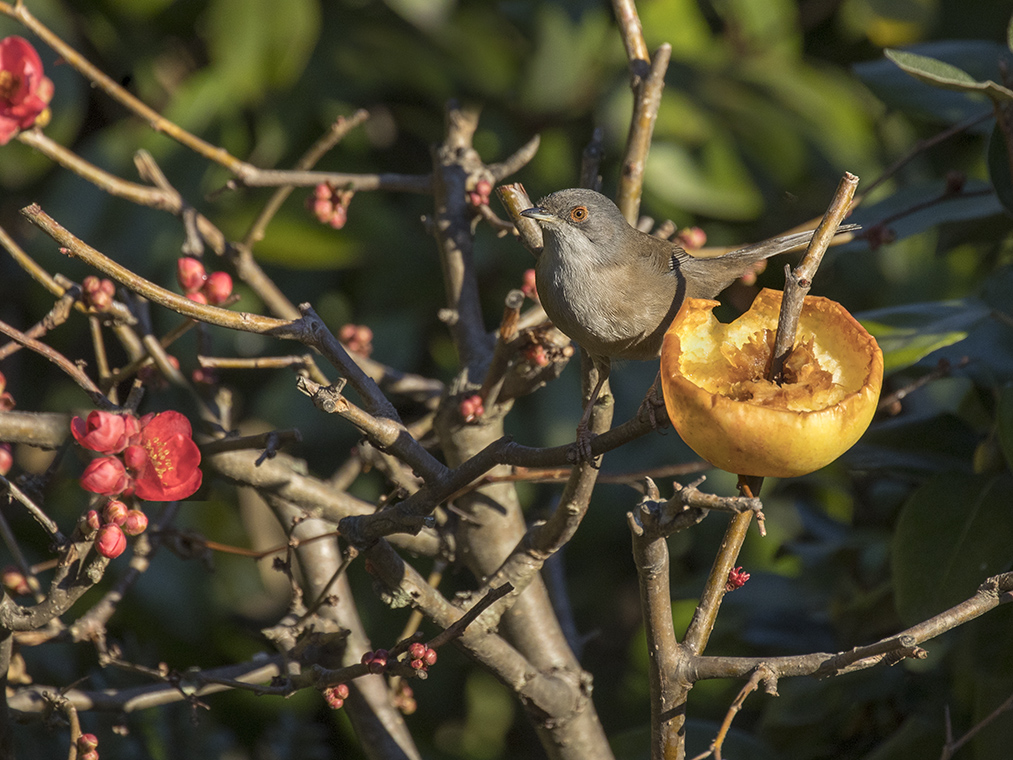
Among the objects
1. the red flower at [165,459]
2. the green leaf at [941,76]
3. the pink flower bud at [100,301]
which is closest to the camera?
the red flower at [165,459]

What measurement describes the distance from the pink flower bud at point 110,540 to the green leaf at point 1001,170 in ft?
4.94

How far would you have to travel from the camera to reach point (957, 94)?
2.04 m

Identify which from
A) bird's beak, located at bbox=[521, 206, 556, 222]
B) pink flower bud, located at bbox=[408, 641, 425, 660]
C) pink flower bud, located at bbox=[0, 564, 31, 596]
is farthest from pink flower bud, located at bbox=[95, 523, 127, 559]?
bird's beak, located at bbox=[521, 206, 556, 222]

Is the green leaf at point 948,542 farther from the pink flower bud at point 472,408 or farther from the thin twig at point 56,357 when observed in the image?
the thin twig at point 56,357

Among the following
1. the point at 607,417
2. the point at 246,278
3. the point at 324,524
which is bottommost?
the point at 324,524

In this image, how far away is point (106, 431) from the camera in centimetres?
111

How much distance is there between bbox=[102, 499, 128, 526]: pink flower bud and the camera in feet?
3.48

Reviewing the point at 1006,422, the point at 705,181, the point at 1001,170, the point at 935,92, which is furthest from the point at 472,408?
the point at 705,181

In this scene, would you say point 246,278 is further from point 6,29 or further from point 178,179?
point 6,29

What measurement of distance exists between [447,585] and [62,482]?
108cm

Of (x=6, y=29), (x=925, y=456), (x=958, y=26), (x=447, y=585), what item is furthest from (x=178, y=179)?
(x=958, y=26)

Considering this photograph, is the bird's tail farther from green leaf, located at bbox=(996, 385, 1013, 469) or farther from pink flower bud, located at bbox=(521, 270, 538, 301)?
green leaf, located at bbox=(996, 385, 1013, 469)

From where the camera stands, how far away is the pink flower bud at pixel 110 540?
1.06 m

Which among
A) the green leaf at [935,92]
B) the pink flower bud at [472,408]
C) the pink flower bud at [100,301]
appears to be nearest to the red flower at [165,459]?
the pink flower bud at [100,301]
